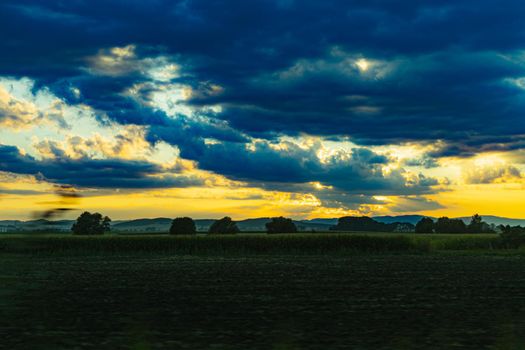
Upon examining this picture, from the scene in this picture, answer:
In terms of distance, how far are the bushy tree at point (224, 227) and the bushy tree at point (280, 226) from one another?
4433 millimetres

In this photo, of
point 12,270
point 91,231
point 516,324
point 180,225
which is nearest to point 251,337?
point 12,270

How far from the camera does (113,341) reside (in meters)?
13.1

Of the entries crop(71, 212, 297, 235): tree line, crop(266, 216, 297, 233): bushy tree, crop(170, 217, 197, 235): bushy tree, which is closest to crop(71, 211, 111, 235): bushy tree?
crop(71, 212, 297, 235): tree line

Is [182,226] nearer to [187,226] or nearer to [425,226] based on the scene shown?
[187,226]

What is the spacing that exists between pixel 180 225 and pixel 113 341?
64579 mm

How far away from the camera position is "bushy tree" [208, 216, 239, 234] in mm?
80500

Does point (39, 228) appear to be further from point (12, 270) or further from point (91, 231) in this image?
point (91, 231)

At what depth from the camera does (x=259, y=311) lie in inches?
693

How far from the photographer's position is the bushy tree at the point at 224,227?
8050cm

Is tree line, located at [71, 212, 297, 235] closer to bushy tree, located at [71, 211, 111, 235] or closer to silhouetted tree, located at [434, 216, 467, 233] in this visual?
bushy tree, located at [71, 211, 111, 235]

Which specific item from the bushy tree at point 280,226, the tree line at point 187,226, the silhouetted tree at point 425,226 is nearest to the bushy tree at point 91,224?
the tree line at point 187,226

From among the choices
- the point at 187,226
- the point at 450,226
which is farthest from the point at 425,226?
the point at 187,226

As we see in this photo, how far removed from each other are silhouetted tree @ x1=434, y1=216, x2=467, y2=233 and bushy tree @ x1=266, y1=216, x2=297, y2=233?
24182mm

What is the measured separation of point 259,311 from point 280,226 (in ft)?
218
